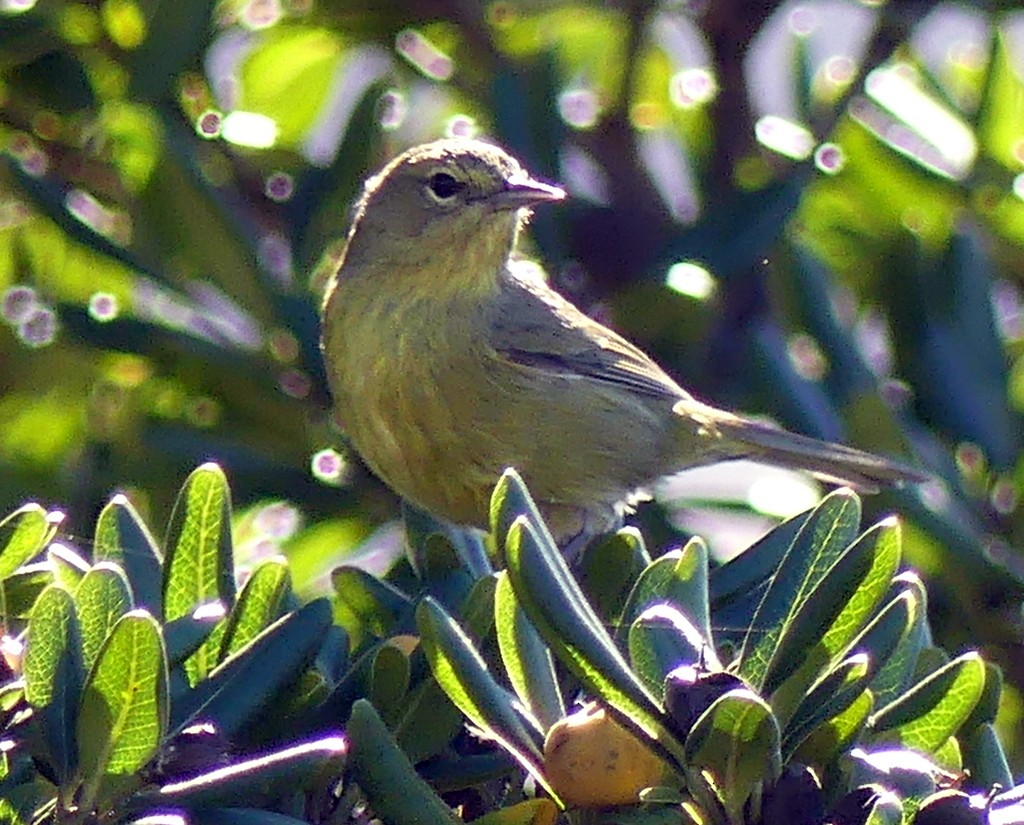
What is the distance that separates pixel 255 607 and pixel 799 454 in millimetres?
3521

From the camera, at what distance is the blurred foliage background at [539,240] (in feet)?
14.1

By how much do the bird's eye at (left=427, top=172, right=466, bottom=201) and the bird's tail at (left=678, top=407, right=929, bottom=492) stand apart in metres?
0.94

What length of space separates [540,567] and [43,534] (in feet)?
2.35

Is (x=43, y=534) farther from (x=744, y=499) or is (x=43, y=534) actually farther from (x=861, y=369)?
(x=744, y=499)

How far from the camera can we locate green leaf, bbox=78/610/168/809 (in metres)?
1.70

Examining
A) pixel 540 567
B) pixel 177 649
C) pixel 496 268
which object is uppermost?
pixel 540 567

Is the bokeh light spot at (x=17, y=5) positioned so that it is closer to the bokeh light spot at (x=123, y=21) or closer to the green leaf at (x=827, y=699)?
the bokeh light spot at (x=123, y=21)

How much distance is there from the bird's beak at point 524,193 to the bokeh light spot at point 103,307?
3.38 feet

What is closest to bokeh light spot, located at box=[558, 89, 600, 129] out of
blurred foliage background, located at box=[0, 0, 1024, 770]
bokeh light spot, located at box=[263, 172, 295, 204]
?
blurred foliage background, located at box=[0, 0, 1024, 770]

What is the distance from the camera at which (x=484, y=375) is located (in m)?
5.01

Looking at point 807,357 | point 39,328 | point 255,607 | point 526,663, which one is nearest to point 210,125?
point 39,328

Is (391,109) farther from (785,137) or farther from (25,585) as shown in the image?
(25,585)

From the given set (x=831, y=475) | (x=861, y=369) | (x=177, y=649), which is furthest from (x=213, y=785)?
(x=831, y=475)

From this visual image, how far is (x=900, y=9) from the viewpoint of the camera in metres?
5.01
